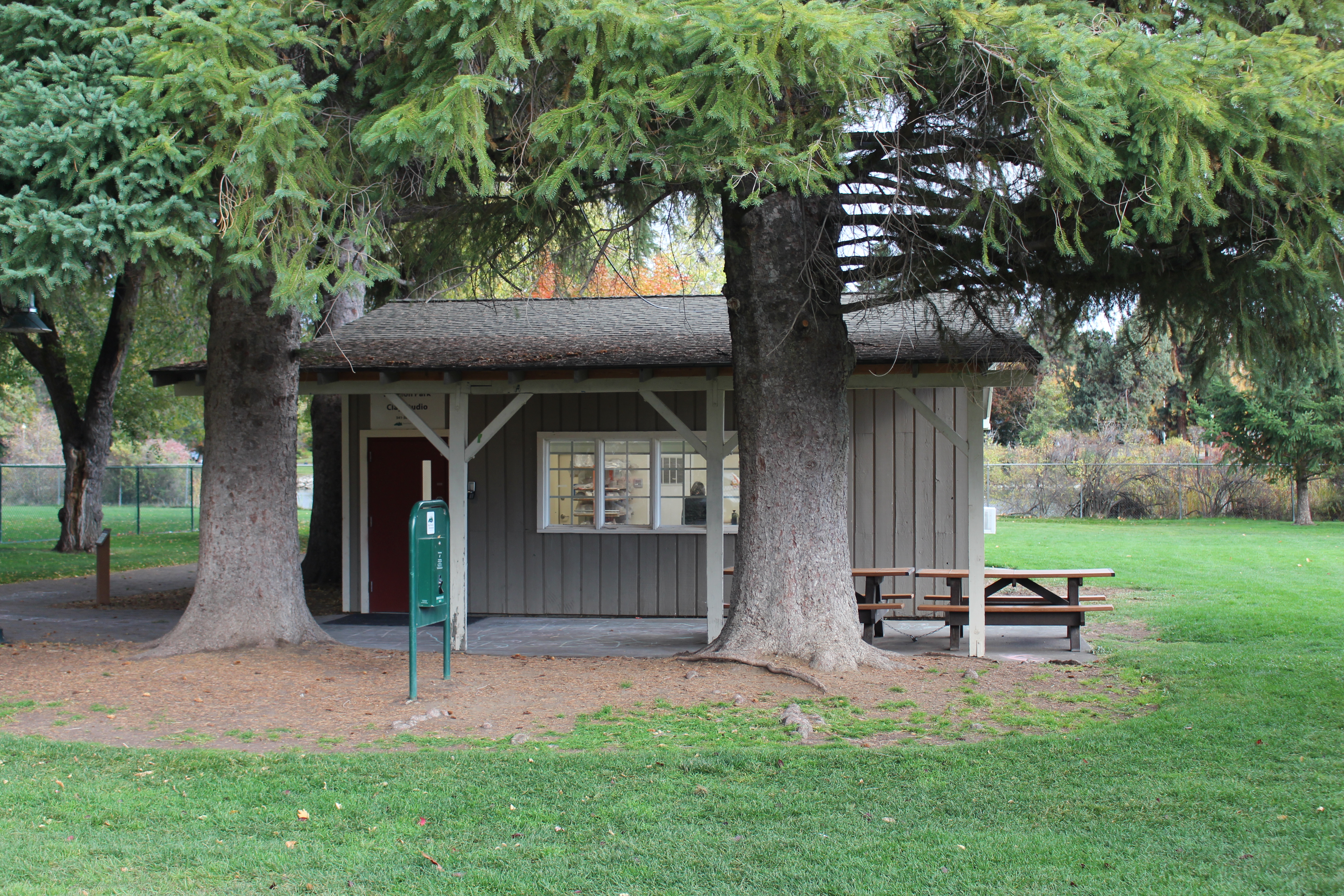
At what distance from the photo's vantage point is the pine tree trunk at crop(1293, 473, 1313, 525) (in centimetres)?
2486

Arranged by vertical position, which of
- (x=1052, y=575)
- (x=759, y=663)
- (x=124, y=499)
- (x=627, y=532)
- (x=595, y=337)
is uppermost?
(x=595, y=337)

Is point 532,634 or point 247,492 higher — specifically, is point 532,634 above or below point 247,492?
below

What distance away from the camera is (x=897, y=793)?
5.11 meters

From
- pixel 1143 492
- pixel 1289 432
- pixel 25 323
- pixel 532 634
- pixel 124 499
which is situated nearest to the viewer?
pixel 25 323

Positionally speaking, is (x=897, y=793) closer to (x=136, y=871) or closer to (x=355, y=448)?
(x=136, y=871)

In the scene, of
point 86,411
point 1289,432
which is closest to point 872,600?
point 86,411

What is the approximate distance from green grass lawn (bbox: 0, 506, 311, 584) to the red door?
1.11 meters

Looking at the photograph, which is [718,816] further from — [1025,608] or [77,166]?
[77,166]

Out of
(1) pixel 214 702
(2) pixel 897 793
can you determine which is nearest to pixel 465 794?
(2) pixel 897 793

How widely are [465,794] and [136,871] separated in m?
1.49

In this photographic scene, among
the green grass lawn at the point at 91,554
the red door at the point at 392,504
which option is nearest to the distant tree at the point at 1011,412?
the green grass lawn at the point at 91,554

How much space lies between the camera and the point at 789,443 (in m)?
8.11

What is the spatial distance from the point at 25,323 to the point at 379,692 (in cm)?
620

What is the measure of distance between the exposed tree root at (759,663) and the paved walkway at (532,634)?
3.20 ft
